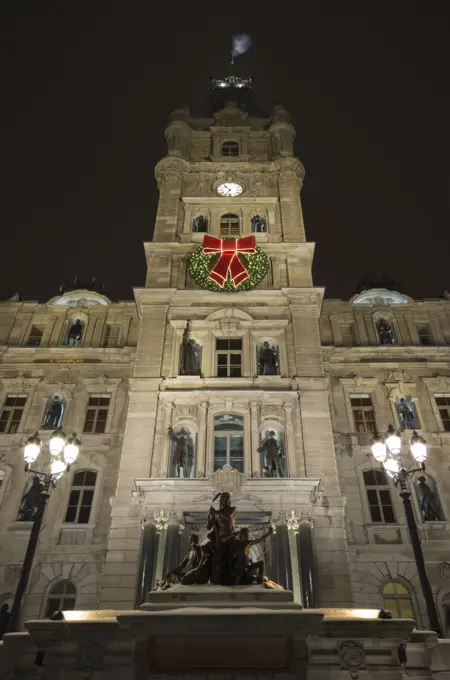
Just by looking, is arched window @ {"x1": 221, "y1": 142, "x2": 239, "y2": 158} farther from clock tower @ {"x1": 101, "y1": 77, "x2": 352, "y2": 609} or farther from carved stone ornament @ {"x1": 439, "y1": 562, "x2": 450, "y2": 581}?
carved stone ornament @ {"x1": 439, "y1": 562, "x2": 450, "y2": 581}

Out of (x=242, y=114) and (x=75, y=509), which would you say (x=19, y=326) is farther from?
(x=242, y=114)

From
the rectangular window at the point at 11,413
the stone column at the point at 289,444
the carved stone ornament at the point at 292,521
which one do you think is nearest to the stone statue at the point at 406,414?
the stone column at the point at 289,444

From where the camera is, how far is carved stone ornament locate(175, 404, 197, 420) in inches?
1010

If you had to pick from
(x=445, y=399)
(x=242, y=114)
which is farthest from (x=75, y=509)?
(x=242, y=114)

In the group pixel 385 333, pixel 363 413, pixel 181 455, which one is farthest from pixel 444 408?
pixel 181 455

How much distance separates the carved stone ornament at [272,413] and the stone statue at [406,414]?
6.17m

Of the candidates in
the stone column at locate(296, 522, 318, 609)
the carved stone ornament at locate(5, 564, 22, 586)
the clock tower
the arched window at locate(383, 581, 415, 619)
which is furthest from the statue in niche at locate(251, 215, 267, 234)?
the carved stone ornament at locate(5, 564, 22, 586)

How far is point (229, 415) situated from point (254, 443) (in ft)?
6.75

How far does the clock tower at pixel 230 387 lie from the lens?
69.8ft

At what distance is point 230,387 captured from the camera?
Answer: 26359 mm

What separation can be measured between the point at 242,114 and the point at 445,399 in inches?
1089

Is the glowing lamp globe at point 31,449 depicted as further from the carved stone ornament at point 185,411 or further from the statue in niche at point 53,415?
the statue in niche at point 53,415

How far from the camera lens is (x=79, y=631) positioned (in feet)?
42.1

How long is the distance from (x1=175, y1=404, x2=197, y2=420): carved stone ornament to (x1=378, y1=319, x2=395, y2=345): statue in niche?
1132 centimetres
